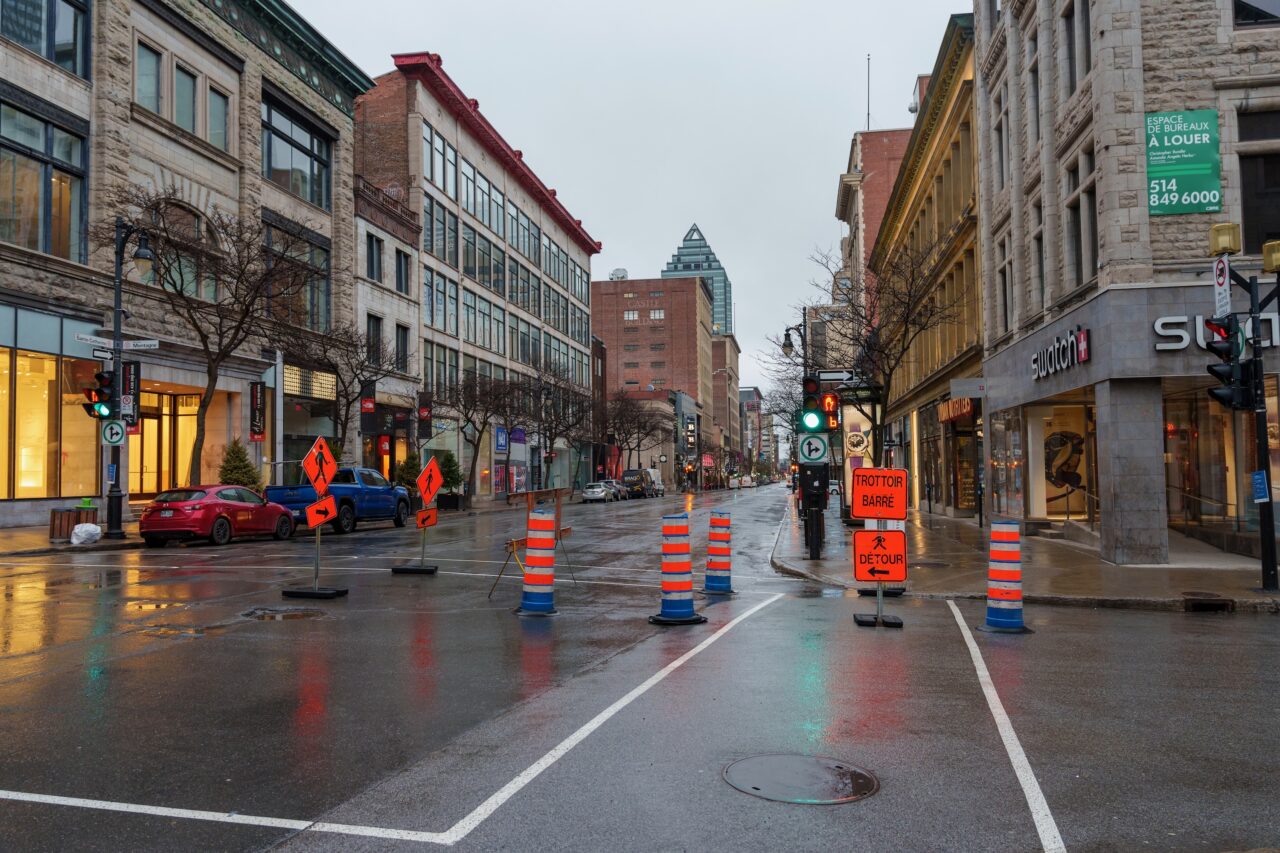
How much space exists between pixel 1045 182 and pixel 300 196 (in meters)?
30.8

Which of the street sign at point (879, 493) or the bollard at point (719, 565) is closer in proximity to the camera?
the street sign at point (879, 493)

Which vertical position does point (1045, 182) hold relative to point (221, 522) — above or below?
above

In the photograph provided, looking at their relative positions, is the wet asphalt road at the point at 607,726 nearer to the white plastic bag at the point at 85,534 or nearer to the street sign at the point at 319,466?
the street sign at the point at 319,466

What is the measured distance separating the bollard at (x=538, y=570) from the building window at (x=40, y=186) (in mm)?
21491

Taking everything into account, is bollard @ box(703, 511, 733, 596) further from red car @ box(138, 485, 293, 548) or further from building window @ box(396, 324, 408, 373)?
building window @ box(396, 324, 408, 373)

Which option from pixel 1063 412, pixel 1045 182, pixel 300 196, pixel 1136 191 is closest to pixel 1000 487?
pixel 1063 412

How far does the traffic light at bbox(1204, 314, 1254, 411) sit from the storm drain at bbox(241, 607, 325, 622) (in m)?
12.7

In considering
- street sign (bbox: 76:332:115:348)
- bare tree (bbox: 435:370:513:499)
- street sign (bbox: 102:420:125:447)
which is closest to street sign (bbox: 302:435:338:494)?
street sign (bbox: 102:420:125:447)

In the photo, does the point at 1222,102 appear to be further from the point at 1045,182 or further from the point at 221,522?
the point at 221,522

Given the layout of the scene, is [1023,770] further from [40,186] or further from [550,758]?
[40,186]

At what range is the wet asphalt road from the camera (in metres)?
4.54

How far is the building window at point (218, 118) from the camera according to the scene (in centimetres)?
3453

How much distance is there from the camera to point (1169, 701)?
7184mm

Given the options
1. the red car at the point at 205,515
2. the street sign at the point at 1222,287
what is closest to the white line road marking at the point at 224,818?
the street sign at the point at 1222,287
